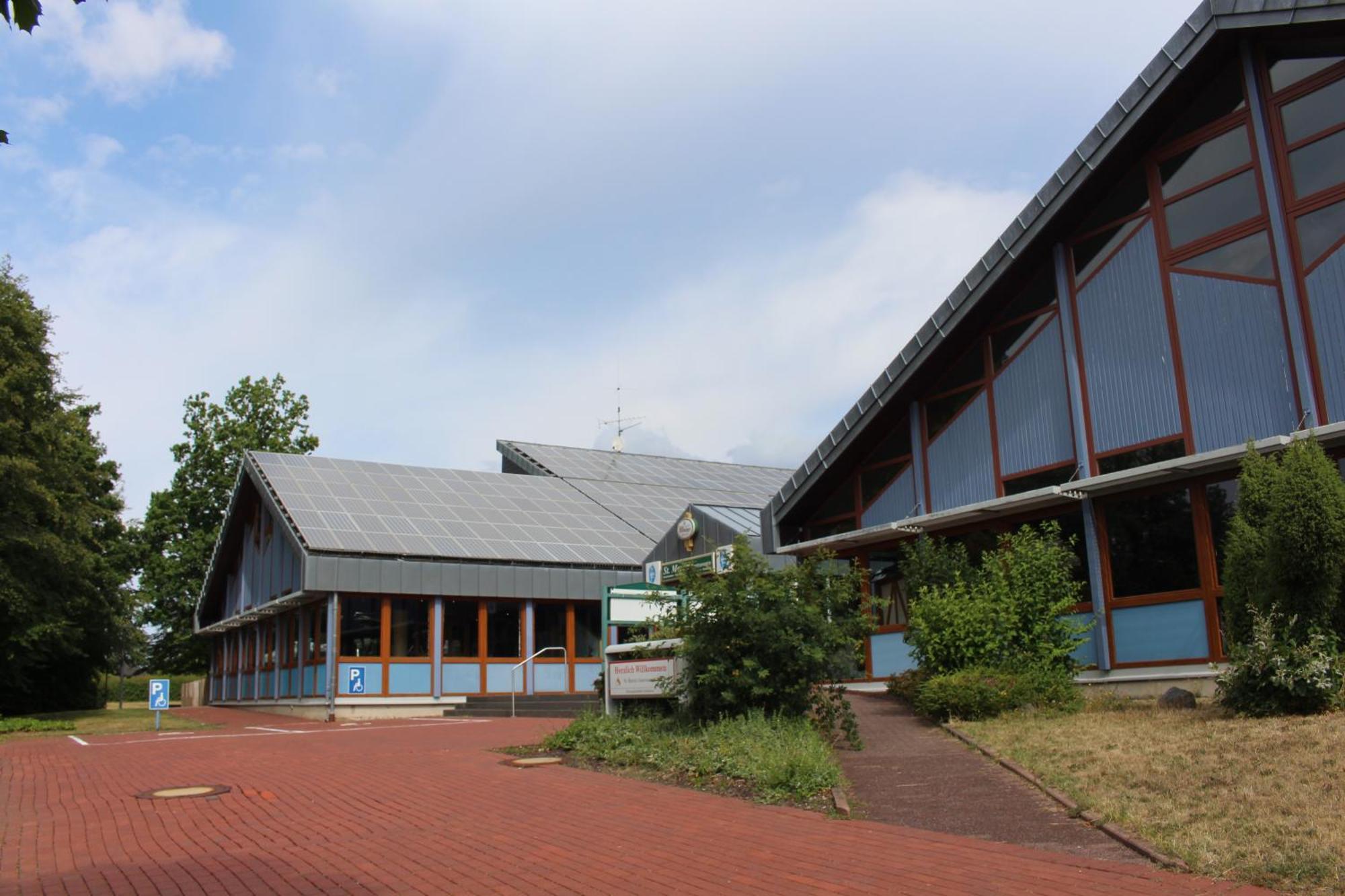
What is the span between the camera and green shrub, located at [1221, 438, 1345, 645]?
36.3ft

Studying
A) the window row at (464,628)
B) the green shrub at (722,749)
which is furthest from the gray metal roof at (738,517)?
the green shrub at (722,749)

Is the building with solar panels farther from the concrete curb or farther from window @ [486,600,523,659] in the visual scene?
the concrete curb

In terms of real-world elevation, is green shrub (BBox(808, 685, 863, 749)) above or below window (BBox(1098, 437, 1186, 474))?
below

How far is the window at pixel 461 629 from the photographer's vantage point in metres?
27.5

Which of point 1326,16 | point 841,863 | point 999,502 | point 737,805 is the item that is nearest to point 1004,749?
point 737,805

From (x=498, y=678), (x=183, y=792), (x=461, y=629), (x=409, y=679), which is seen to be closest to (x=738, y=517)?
(x=498, y=678)

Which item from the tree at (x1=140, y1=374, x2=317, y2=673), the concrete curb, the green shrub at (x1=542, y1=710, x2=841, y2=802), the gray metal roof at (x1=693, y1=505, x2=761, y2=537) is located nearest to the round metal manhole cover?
the green shrub at (x1=542, y1=710, x2=841, y2=802)

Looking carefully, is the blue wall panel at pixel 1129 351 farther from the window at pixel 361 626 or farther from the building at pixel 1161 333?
the window at pixel 361 626

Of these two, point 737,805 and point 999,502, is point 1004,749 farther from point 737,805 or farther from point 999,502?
point 999,502

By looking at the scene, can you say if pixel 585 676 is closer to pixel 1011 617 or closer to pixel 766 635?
pixel 1011 617

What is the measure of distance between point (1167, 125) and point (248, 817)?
→ 48.8 ft

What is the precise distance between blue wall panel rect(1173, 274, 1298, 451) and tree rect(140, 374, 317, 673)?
39.4 metres

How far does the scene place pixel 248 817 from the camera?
956 cm

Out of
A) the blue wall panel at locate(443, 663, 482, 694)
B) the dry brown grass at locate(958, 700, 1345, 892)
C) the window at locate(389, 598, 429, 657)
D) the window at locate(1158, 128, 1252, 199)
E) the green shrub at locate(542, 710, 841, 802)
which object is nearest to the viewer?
the dry brown grass at locate(958, 700, 1345, 892)
